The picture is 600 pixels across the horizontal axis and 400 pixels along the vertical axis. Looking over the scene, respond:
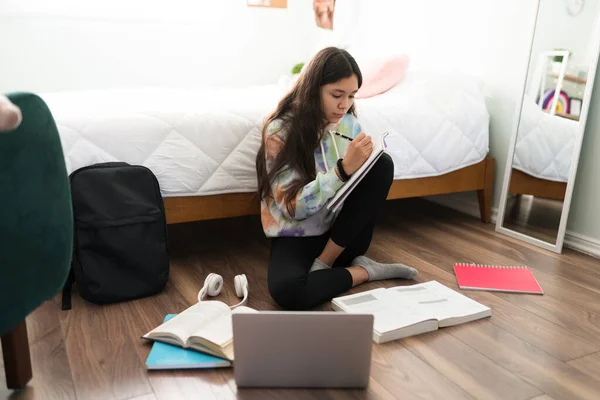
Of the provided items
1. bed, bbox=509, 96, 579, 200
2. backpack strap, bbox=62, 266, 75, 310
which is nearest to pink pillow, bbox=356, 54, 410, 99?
bed, bbox=509, 96, 579, 200

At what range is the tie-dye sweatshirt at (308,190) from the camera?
147 centimetres

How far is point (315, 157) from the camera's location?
1.58 metres

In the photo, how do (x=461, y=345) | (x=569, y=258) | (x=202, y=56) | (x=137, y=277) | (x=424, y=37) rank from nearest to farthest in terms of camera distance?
(x=461, y=345) → (x=137, y=277) → (x=569, y=258) → (x=424, y=37) → (x=202, y=56)

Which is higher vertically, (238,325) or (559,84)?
(559,84)

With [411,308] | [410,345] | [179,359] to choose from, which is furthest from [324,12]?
[179,359]

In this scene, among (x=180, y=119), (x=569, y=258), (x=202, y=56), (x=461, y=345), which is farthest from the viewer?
(x=202, y=56)

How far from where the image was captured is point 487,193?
2.24 m

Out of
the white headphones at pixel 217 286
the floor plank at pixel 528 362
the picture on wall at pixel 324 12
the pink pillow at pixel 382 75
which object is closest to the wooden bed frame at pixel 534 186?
the pink pillow at pixel 382 75

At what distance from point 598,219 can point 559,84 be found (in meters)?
0.52

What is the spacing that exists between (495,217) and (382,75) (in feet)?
2.57

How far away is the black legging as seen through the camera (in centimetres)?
141

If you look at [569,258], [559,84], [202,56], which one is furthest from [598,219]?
[202,56]

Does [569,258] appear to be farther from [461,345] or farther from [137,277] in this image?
[137,277]

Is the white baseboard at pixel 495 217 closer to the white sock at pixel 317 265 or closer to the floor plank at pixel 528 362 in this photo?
the floor plank at pixel 528 362
